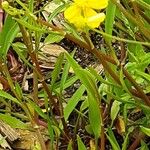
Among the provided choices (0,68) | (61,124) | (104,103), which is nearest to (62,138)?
(61,124)

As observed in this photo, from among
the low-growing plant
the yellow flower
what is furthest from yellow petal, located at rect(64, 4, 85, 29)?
the low-growing plant


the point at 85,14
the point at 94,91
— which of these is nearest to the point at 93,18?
the point at 85,14

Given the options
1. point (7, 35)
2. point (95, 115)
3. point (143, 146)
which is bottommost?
point (143, 146)

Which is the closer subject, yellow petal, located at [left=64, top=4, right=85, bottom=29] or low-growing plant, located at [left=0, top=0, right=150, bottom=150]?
yellow petal, located at [left=64, top=4, right=85, bottom=29]

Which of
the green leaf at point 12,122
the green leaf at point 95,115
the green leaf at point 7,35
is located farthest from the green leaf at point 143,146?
the green leaf at point 7,35

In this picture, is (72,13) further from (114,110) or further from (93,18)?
(114,110)

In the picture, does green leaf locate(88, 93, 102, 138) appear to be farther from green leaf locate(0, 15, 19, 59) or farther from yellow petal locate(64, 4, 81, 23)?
yellow petal locate(64, 4, 81, 23)

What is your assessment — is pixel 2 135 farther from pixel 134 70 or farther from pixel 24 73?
pixel 134 70
